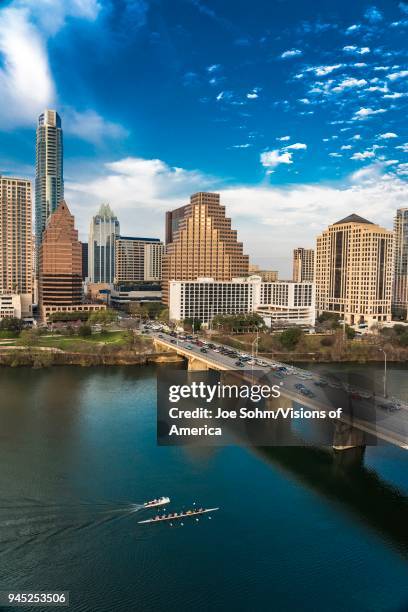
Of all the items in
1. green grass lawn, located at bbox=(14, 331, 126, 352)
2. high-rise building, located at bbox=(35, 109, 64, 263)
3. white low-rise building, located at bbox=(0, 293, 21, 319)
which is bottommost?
green grass lawn, located at bbox=(14, 331, 126, 352)

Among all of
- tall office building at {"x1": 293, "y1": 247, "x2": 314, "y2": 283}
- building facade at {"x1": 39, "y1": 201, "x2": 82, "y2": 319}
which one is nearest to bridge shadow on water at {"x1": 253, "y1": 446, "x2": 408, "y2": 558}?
building facade at {"x1": 39, "y1": 201, "x2": 82, "y2": 319}

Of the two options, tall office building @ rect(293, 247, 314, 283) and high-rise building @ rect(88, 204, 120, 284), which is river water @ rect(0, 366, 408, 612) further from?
high-rise building @ rect(88, 204, 120, 284)

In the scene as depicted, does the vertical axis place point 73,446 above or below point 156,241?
below

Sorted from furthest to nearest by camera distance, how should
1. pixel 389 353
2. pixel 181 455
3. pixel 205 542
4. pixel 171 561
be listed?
pixel 389 353 < pixel 181 455 < pixel 205 542 < pixel 171 561

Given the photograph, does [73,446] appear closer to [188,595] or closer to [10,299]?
[188,595]

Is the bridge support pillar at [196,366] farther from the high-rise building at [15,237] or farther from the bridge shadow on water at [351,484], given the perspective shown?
the high-rise building at [15,237]

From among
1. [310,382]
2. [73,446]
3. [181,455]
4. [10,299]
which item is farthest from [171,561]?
[10,299]

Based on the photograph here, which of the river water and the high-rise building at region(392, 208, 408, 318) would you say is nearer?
the river water
